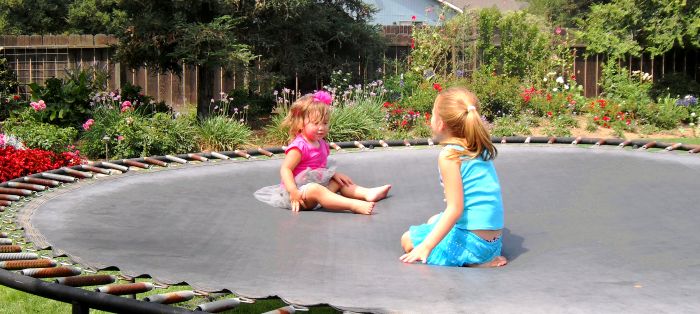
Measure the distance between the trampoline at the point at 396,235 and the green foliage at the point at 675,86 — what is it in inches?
215

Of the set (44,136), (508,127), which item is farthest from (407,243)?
(508,127)

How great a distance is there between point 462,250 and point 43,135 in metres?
4.36

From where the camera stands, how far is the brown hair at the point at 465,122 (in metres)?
Answer: 2.40

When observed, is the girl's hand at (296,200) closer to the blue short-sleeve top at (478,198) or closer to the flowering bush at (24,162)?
the blue short-sleeve top at (478,198)

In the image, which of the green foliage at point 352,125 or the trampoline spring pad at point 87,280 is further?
the green foliage at point 352,125

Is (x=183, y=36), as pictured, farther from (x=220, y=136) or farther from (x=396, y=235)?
(x=396, y=235)

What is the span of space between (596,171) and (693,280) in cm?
184

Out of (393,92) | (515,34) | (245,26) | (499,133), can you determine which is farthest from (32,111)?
(515,34)

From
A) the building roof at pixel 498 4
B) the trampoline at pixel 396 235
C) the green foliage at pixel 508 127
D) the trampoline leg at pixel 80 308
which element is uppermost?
the building roof at pixel 498 4

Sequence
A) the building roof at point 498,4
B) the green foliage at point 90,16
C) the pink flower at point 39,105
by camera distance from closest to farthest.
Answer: the pink flower at point 39,105
the green foliage at point 90,16
the building roof at point 498,4

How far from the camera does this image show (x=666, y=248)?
8.21ft

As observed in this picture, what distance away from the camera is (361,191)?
3408mm

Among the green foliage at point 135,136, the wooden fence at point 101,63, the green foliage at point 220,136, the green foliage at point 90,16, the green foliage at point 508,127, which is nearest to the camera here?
the green foliage at point 135,136

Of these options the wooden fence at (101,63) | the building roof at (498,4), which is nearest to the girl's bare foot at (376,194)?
the wooden fence at (101,63)
